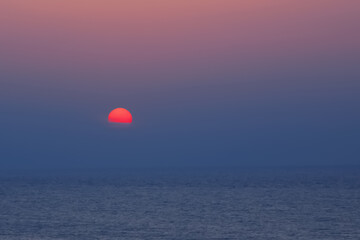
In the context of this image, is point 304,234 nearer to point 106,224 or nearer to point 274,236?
point 274,236

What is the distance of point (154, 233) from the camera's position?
205ft

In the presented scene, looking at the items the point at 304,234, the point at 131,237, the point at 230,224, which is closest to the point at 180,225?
the point at 230,224

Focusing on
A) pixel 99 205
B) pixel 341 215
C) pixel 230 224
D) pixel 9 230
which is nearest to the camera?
→ pixel 9 230

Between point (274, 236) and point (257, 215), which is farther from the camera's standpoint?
point (257, 215)

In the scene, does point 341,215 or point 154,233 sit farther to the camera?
point 341,215

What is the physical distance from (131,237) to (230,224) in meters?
16.1

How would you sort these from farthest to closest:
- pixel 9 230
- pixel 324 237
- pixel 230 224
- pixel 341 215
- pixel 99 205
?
1. pixel 99 205
2. pixel 341 215
3. pixel 230 224
4. pixel 9 230
5. pixel 324 237

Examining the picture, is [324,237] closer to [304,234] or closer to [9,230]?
[304,234]

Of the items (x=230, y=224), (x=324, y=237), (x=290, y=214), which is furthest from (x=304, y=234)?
(x=290, y=214)

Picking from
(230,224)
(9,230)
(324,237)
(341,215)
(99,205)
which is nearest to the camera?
(324,237)

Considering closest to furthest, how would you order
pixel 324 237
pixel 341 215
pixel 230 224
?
1. pixel 324 237
2. pixel 230 224
3. pixel 341 215

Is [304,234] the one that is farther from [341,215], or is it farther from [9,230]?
[9,230]

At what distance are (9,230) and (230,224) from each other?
27797 millimetres

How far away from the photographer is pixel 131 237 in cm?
5950
